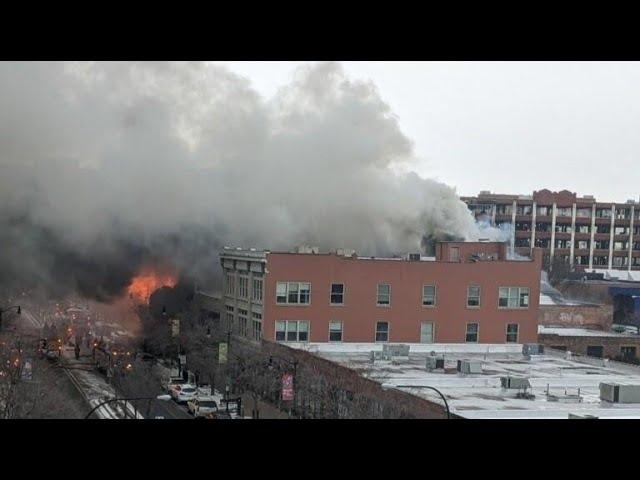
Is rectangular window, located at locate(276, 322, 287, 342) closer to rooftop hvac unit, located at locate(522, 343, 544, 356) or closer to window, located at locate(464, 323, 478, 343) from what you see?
window, located at locate(464, 323, 478, 343)

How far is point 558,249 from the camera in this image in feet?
159

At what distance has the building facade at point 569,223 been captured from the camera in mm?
47969

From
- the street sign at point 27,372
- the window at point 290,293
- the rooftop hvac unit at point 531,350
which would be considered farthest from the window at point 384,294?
the street sign at point 27,372

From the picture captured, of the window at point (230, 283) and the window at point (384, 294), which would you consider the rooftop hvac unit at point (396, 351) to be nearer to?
the window at point (384, 294)

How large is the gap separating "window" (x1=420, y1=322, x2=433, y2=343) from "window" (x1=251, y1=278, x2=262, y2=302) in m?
4.25

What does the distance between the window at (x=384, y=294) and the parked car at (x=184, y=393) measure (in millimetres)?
6187

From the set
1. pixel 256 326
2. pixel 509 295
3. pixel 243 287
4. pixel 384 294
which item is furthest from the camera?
pixel 509 295

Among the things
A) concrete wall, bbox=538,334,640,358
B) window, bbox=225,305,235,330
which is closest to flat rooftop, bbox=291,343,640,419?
concrete wall, bbox=538,334,640,358

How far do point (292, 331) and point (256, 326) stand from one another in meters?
0.95

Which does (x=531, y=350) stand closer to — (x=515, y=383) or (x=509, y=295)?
(x=509, y=295)

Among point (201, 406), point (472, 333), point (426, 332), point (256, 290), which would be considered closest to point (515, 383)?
point (201, 406)

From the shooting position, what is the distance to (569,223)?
4834 centimetres
